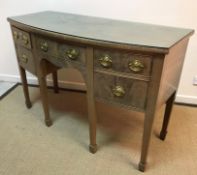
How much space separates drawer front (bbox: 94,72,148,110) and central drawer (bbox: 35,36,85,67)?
15cm

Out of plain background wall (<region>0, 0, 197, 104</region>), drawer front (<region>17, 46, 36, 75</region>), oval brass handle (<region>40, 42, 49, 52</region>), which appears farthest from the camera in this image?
plain background wall (<region>0, 0, 197, 104</region>)

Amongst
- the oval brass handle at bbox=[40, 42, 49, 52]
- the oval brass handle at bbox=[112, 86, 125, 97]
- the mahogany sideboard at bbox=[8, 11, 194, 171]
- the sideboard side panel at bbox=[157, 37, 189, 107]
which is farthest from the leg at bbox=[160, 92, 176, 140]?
the oval brass handle at bbox=[40, 42, 49, 52]

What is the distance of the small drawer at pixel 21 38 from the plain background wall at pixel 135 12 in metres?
0.53

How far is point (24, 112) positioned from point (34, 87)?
0.49 meters

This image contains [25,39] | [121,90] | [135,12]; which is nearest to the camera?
[121,90]

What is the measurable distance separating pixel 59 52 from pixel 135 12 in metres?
0.85

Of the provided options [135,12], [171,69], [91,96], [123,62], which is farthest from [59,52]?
[135,12]

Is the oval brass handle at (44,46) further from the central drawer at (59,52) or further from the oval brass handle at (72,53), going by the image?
the oval brass handle at (72,53)

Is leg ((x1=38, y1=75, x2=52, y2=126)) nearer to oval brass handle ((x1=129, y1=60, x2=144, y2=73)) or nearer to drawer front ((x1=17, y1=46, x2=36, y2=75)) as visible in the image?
drawer front ((x1=17, y1=46, x2=36, y2=75))

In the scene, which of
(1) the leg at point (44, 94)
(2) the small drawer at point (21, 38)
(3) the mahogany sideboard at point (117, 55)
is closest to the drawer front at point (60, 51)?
(3) the mahogany sideboard at point (117, 55)

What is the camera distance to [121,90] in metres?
1.16

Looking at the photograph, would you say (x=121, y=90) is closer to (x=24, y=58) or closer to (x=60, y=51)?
(x=60, y=51)

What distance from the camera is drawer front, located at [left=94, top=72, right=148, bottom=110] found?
112 cm

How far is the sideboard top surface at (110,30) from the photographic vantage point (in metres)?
1.05
